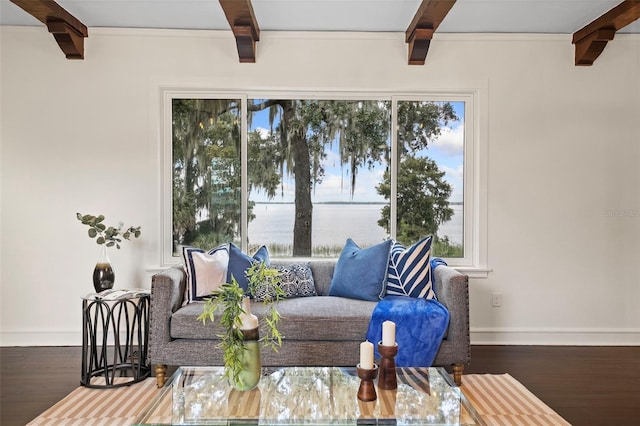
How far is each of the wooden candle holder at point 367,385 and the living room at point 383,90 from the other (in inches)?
85.2

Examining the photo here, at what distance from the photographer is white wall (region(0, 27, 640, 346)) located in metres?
3.81

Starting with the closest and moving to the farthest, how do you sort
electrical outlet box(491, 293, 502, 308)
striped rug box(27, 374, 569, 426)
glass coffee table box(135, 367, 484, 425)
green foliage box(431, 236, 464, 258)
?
glass coffee table box(135, 367, 484, 425) → striped rug box(27, 374, 569, 426) → electrical outlet box(491, 293, 502, 308) → green foliage box(431, 236, 464, 258)

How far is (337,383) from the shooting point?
85.0 inches

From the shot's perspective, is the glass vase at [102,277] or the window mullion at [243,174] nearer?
the glass vase at [102,277]

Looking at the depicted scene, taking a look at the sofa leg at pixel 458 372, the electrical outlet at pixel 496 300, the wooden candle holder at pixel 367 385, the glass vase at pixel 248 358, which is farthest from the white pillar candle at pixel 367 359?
the electrical outlet at pixel 496 300

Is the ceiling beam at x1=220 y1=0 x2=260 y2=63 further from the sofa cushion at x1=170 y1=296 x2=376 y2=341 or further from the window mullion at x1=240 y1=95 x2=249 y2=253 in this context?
the sofa cushion at x1=170 y1=296 x2=376 y2=341

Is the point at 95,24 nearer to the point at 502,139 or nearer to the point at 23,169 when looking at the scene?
the point at 23,169

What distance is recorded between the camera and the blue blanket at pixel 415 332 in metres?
2.87

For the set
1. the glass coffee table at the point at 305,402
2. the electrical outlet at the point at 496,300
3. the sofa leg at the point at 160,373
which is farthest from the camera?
the electrical outlet at the point at 496,300

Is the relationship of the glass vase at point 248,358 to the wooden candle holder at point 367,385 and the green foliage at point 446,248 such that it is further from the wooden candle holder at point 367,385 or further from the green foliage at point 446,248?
the green foliage at point 446,248

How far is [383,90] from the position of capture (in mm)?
3893

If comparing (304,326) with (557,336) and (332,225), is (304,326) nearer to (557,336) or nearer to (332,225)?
(332,225)

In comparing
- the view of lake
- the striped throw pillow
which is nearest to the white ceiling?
the view of lake

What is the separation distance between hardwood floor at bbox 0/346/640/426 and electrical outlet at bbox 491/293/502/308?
0.35m
